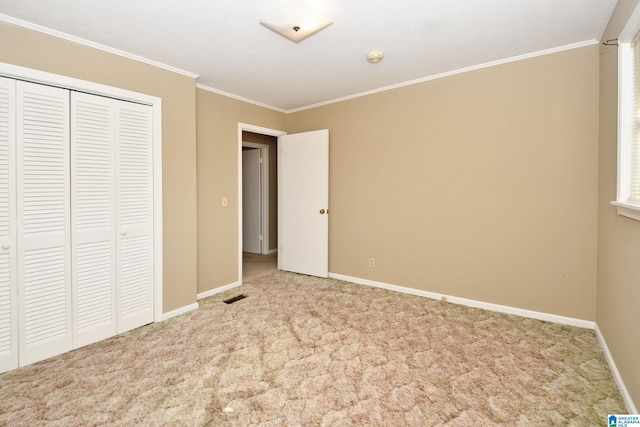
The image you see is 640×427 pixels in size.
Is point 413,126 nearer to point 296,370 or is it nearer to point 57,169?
point 296,370

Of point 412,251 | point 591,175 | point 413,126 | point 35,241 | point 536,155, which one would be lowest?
point 412,251

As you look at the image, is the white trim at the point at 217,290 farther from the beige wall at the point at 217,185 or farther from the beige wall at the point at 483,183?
the beige wall at the point at 483,183

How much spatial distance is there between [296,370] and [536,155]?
9.07ft

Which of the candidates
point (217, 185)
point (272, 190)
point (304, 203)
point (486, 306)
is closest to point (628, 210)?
point (486, 306)

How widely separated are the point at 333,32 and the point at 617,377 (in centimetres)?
301

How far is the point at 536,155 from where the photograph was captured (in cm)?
272

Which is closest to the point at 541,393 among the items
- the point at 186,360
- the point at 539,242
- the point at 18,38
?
the point at 539,242

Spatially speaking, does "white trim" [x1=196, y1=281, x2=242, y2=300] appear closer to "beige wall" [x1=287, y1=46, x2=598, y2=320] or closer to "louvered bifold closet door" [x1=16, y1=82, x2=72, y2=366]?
"louvered bifold closet door" [x1=16, y1=82, x2=72, y2=366]

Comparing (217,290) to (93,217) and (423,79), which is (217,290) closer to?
(93,217)

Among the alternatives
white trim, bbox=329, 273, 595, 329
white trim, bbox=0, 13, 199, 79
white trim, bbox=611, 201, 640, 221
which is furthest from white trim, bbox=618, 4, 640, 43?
white trim, bbox=0, 13, 199, 79

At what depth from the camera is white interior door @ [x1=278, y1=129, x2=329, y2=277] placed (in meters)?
4.09

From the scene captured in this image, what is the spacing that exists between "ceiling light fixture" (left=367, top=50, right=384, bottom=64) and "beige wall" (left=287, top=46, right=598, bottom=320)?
0.83m

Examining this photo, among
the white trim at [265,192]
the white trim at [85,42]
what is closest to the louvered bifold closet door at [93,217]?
the white trim at [85,42]

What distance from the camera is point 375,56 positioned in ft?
8.75
